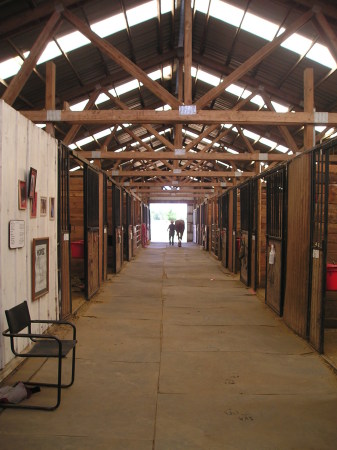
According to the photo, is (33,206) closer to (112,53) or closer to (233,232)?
(112,53)

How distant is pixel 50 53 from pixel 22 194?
18.3ft

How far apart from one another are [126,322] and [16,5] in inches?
209

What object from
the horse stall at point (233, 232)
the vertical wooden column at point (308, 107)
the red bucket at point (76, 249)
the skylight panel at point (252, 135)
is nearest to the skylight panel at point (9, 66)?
the red bucket at point (76, 249)

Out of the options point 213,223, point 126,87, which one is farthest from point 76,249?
point 213,223

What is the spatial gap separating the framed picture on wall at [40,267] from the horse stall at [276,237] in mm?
3139

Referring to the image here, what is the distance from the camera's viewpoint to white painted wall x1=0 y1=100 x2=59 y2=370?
10.9 ft

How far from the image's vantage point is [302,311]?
474 cm

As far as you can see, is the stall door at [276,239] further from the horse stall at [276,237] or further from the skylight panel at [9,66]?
the skylight panel at [9,66]

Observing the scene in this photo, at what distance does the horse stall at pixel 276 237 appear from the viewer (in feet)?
18.5

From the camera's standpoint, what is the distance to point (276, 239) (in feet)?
19.7

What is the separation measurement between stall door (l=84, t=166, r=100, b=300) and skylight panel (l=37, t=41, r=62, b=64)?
2.69 metres

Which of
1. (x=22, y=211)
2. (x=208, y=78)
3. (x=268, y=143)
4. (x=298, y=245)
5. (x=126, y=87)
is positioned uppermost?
(x=208, y=78)

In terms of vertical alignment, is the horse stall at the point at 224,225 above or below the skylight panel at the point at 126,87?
below

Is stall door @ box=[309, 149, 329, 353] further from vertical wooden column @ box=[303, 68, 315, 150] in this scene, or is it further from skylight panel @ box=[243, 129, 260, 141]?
skylight panel @ box=[243, 129, 260, 141]
